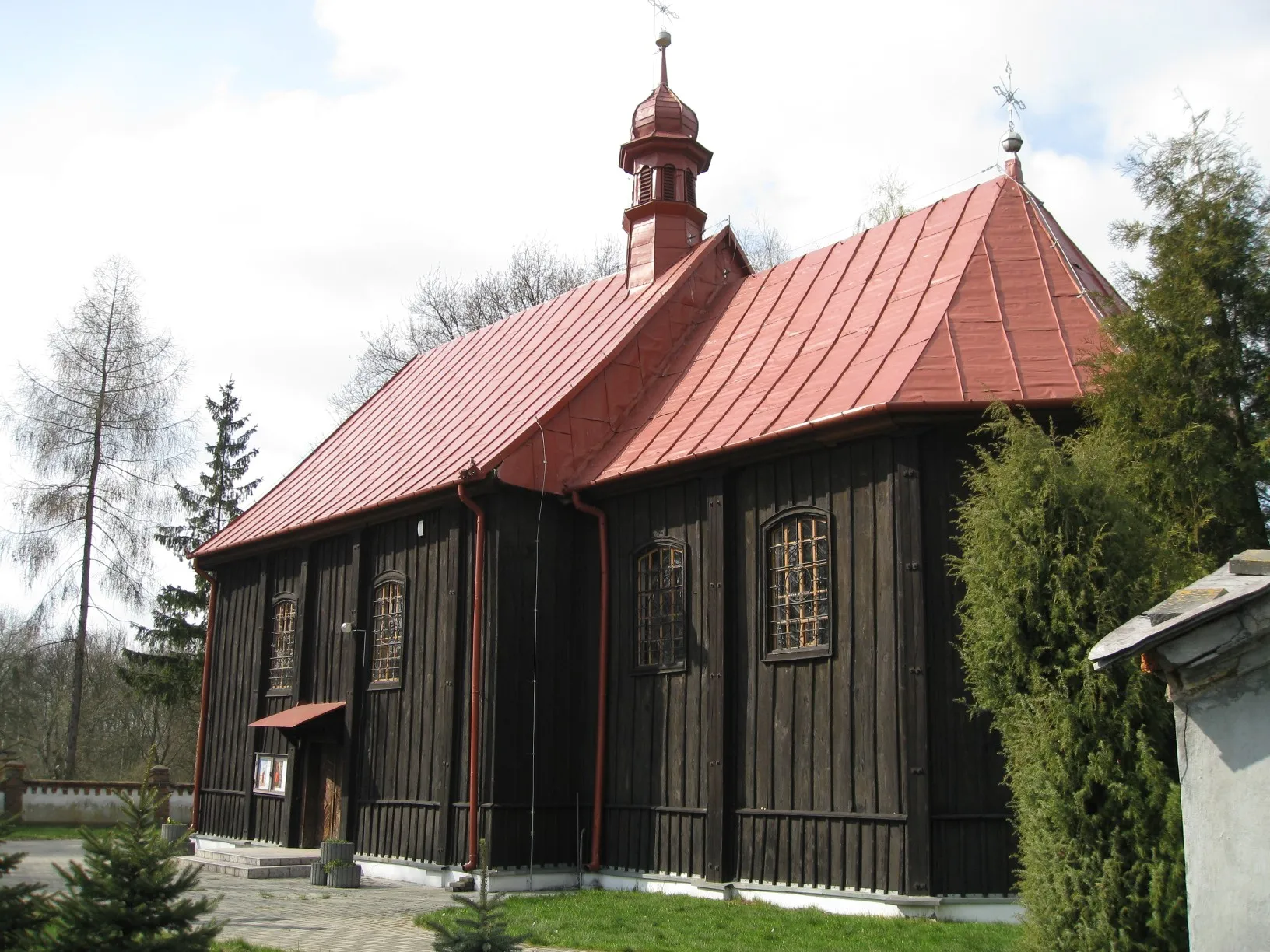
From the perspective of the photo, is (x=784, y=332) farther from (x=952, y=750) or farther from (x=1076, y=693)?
(x=1076, y=693)

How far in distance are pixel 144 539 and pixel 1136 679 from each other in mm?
24380

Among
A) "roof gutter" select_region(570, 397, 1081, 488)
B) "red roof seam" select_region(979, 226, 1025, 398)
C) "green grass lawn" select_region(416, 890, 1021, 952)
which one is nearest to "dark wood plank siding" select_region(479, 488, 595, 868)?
"green grass lawn" select_region(416, 890, 1021, 952)

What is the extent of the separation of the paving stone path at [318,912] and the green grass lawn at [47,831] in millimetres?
5074

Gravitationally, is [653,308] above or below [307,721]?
above

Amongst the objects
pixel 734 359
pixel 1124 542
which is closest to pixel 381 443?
pixel 734 359

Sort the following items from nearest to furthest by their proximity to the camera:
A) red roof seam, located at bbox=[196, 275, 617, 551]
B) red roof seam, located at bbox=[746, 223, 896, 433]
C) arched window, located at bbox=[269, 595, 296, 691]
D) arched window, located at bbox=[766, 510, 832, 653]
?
arched window, located at bbox=[766, 510, 832, 653] → red roof seam, located at bbox=[746, 223, 896, 433] → red roof seam, located at bbox=[196, 275, 617, 551] → arched window, located at bbox=[269, 595, 296, 691]

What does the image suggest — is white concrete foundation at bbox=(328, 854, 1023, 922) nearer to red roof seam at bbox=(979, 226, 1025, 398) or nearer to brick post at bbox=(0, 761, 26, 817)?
red roof seam at bbox=(979, 226, 1025, 398)

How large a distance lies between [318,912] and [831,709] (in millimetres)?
5043

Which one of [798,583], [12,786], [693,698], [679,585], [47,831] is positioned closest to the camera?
[798,583]

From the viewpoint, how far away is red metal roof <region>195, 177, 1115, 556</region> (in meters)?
11.6

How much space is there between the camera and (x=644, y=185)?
1809cm

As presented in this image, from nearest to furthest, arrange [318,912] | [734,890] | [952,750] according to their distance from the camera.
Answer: [952,750]
[318,912]
[734,890]

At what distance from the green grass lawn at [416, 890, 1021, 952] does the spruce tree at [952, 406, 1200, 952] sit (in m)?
1.55

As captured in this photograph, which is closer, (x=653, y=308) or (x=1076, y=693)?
(x=1076, y=693)
